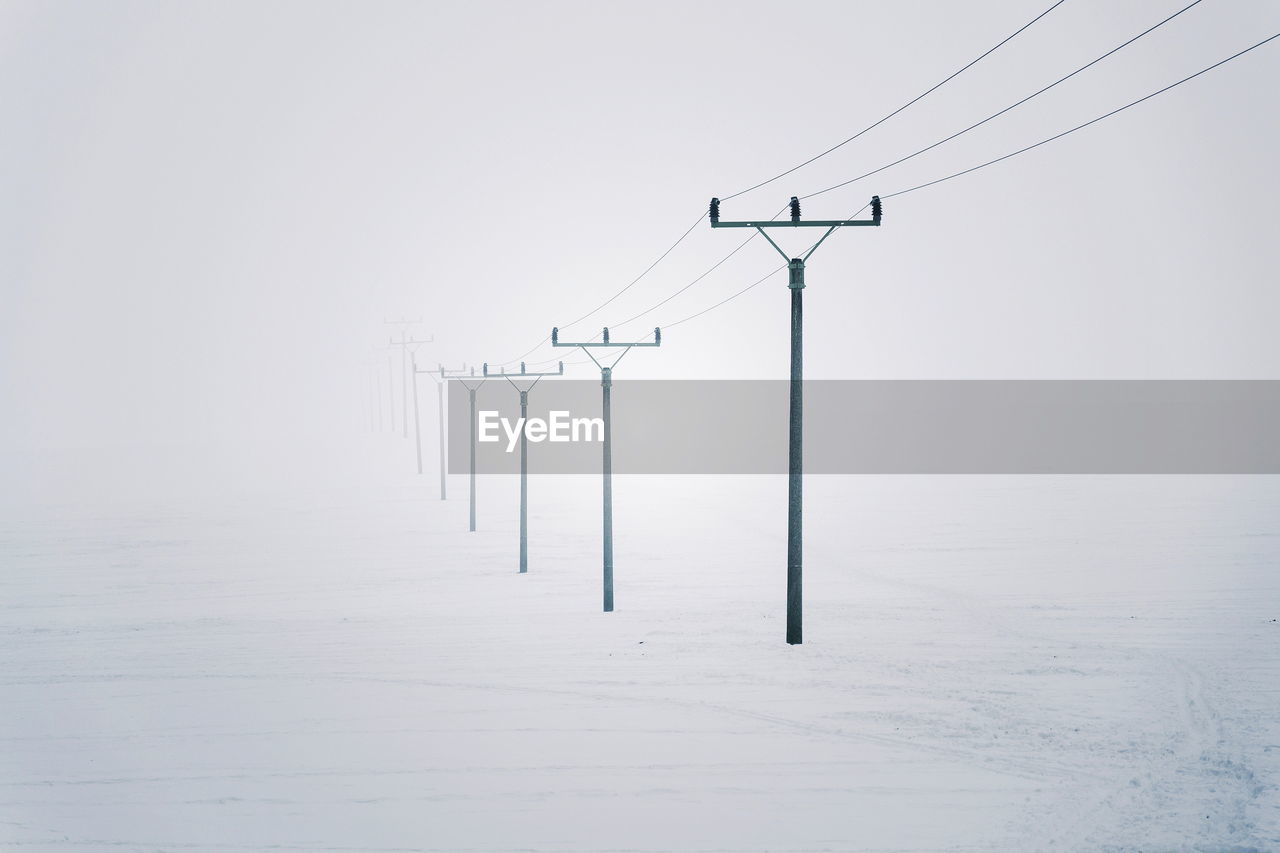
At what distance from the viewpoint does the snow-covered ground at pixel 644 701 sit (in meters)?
11.0

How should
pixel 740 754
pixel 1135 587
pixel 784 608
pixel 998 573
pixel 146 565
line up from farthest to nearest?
pixel 146 565
pixel 998 573
pixel 1135 587
pixel 784 608
pixel 740 754

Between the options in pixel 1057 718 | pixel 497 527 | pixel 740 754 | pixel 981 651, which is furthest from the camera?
pixel 497 527

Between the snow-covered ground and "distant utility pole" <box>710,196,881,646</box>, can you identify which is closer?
the snow-covered ground

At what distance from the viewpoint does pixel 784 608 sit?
23.9 m

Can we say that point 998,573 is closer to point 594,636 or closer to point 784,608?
point 784,608

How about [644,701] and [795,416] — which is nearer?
[644,701]

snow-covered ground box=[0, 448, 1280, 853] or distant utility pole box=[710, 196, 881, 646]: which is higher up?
distant utility pole box=[710, 196, 881, 646]

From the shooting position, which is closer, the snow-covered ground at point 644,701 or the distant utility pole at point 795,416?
the snow-covered ground at point 644,701

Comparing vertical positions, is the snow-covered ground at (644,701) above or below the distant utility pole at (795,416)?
below

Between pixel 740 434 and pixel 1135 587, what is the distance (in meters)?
105

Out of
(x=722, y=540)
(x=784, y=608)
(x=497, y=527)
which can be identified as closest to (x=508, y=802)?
(x=784, y=608)

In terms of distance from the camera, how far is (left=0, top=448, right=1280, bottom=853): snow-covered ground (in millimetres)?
11016

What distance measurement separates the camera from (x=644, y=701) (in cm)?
1575

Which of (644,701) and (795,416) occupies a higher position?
(795,416)
